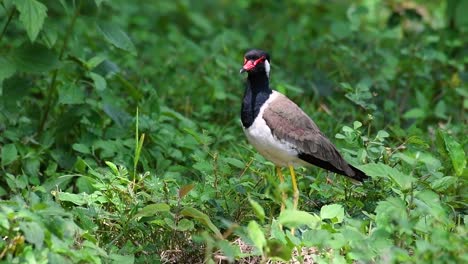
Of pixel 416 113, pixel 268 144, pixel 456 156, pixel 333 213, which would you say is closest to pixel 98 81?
pixel 268 144

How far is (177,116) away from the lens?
5.96 m

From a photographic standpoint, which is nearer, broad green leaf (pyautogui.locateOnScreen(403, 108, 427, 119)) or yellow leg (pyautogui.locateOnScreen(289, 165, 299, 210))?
yellow leg (pyautogui.locateOnScreen(289, 165, 299, 210))

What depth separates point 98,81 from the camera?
18.4ft

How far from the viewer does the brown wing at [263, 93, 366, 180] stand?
4848 millimetres

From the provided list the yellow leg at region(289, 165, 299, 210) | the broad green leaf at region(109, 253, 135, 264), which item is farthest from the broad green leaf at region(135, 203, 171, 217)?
the yellow leg at region(289, 165, 299, 210)

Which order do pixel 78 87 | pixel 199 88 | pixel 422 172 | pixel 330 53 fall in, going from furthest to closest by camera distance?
pixel 330 53
pixel 199 88
pixel 78 87
pixel 422 172

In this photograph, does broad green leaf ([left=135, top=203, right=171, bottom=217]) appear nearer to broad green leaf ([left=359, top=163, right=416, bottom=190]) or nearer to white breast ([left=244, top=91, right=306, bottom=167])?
white breast ([left=244, top=91, right=306, bottom=167])

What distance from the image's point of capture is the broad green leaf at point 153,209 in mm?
4316

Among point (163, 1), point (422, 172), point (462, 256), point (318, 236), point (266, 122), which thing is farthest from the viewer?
point (163, 1)

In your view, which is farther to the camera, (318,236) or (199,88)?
(199,88)

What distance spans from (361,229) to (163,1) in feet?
18.7

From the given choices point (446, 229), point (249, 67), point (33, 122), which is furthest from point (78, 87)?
point (446, 229)

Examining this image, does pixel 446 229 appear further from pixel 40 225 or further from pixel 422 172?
pixel 40 225

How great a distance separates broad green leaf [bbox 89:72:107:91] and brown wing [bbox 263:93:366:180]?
115cm
